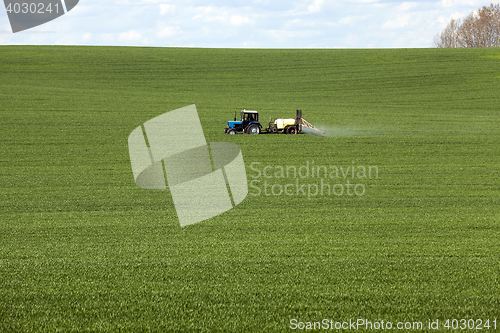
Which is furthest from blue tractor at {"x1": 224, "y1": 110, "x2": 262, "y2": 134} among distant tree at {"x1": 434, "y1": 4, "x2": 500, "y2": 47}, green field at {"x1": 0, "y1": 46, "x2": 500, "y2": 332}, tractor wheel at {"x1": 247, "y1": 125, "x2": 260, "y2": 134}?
distant tree at {"x1": 434, "y1": 4, "x2": 500, "y2": 47}

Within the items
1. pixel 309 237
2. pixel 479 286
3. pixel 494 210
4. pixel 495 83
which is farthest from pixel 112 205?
pixel 495 83

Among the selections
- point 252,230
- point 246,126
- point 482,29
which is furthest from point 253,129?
point 482,29

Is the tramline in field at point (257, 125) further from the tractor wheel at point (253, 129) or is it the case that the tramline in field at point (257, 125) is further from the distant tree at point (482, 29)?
the distant tree at point (482, 29)

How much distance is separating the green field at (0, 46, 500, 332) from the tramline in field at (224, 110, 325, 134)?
607mm

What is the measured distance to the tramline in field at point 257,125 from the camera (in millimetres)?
22609

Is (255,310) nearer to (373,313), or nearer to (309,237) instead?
(373,313)

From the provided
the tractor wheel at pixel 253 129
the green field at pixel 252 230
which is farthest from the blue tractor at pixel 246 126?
the green field at pixel 252 230

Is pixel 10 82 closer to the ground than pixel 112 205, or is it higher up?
higher up

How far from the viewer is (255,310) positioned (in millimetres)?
5867

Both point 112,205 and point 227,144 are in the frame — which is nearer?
point 112,205

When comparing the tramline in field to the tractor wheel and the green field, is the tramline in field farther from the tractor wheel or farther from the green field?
the green field

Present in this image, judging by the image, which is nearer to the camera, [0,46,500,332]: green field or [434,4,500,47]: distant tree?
[0,46,500,332]: green field

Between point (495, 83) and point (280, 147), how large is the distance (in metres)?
29.1

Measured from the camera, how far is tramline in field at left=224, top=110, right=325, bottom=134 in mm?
22609
